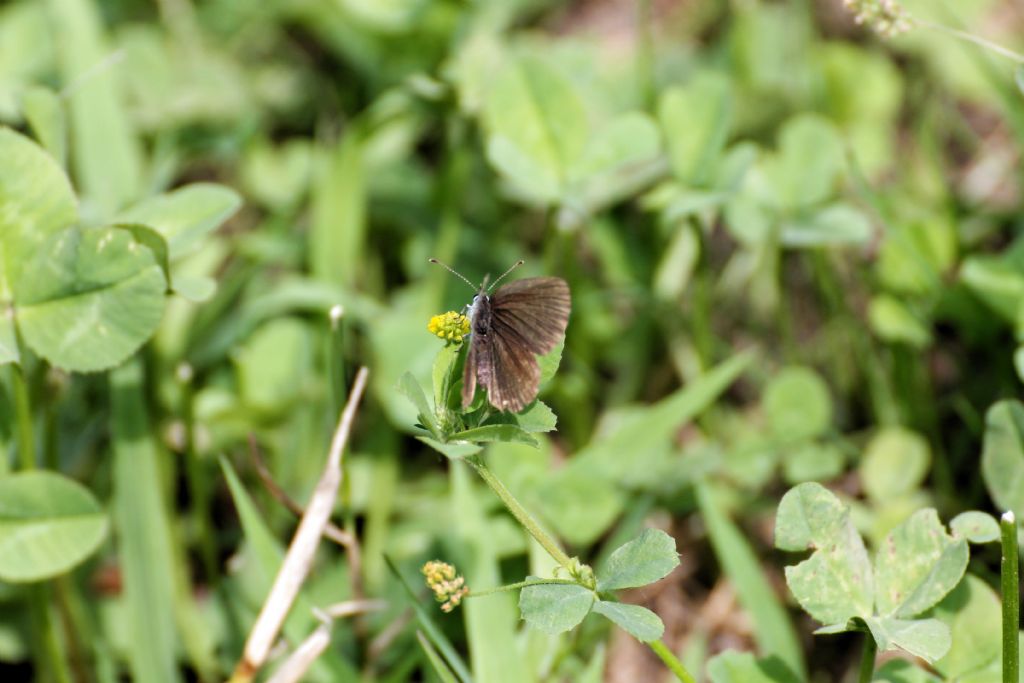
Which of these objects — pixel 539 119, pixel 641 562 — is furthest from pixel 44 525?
pixel 539 119

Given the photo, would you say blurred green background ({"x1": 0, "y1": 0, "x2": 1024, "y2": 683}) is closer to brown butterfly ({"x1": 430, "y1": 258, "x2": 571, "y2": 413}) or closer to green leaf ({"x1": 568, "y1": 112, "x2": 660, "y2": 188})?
green leaf ({"x1": 568, "y1": 112, "x2": 660, "y2": 188})

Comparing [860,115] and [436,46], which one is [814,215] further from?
[436,46]

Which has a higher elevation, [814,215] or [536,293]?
[536,293]

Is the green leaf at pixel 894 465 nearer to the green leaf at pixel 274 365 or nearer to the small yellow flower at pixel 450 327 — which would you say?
the small yellow flower at pixel 450 327

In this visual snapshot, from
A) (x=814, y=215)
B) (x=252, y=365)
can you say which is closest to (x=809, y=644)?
(x=814, y=215)

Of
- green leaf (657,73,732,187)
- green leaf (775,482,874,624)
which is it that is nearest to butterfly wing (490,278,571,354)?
green leaf (775,482,874,624)

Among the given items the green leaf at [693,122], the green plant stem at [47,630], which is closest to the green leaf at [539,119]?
the green leaf at [693,122]
